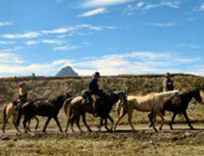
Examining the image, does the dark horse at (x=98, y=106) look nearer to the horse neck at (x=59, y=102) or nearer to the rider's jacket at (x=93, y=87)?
the horse neck at (x=59, y=102)

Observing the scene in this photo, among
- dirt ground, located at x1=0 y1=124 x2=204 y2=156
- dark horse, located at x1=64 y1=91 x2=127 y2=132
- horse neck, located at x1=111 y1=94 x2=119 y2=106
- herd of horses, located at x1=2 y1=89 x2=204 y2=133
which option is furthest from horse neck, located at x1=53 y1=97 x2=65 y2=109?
horse neck, located at x1=111 y1=94 x2=119 y2=106

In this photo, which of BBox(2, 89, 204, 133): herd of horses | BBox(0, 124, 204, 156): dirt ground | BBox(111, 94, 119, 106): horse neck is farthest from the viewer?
BBox(111, 94, 119, 106): horse neck

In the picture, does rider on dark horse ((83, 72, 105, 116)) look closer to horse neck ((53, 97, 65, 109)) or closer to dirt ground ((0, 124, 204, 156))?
horse neck ((53, 97, 65, 109))

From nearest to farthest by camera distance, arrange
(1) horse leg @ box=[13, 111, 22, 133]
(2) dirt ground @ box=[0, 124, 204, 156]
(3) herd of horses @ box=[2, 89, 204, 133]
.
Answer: (2) dirt ground @ box=[0, 124, 204, 156], (3) herd of horses @ box=[2, 89, 204, 133], (1) horse leg @ box=[13, 111, 22, 133]

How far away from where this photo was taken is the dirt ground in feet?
76.6

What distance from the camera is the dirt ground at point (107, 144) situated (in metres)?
23.4

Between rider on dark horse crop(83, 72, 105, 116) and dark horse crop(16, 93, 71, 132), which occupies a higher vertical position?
rider on dark horse crop(83, 72, 105, 116)

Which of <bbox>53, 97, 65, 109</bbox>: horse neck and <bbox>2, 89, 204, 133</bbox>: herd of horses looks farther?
<bbox>53, 97, 65, 109</bbox>: horse neck

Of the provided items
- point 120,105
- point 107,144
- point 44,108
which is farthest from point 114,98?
point 107,144

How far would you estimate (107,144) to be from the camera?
85.8 ft

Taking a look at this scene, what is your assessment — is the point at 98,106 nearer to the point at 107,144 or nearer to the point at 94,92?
the point at 94,92

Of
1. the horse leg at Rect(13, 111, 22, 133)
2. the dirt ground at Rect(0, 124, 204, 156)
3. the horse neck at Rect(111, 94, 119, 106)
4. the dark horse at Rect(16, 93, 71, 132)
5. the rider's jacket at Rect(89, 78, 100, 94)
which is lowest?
the dirt ground at Rect(0, 124, 204, 156)

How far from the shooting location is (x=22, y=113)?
112 feet

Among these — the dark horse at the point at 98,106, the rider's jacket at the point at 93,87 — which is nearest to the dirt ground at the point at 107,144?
the dark horse at the point at 98,106
